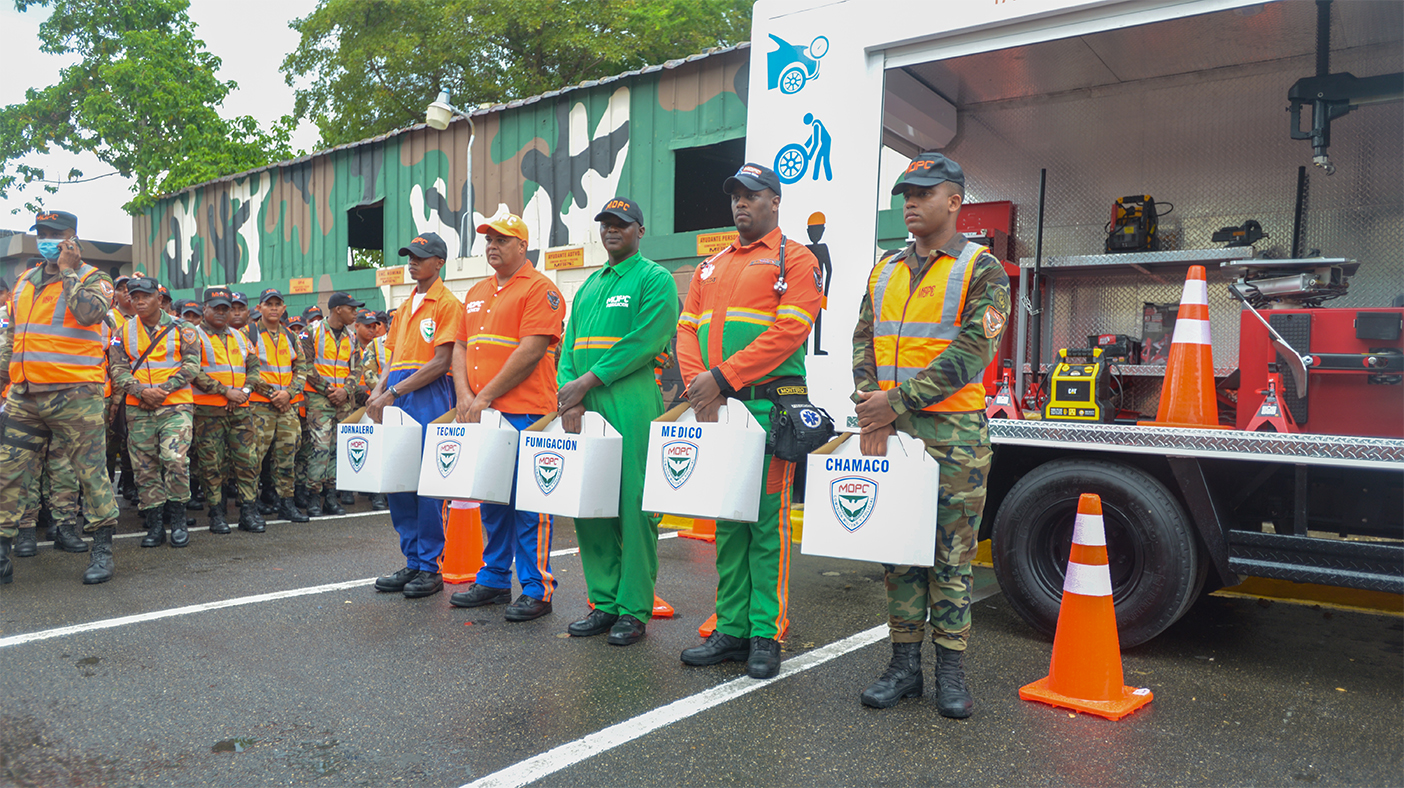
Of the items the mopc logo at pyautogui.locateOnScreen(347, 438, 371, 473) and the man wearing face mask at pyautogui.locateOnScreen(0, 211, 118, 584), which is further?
the man wearing face mask at pyautogui.locateOnScreen(0, 211, 118, 584)

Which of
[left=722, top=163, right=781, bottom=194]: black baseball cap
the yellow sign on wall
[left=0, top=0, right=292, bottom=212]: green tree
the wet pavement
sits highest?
[left=0, top=0, right=292, bottom=212]: green tree

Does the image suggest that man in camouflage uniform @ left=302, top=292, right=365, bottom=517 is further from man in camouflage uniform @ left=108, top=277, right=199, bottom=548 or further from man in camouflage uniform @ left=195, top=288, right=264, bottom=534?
man in camouflage uniform @ left=108, top=277, right=199, bottom=548

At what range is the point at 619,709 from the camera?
330cm

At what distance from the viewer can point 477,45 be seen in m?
21.3

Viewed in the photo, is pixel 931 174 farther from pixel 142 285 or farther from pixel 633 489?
pixel 142 285

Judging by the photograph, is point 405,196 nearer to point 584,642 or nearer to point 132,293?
point 132,293

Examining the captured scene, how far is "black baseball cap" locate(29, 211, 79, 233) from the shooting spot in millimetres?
5215

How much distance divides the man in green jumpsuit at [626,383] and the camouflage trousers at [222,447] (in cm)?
429

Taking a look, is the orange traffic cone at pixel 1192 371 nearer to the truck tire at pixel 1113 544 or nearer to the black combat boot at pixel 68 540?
the truck tire at pixel 1113 544

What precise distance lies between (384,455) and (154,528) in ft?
9.18

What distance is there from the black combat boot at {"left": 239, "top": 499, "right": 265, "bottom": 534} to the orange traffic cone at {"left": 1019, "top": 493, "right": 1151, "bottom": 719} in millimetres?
5862

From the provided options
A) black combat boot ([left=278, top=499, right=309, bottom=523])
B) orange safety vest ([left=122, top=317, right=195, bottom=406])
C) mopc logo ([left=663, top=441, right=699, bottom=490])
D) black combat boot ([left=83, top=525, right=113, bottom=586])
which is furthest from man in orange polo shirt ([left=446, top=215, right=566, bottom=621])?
Answer: black combat boot ([left=278, top=499, right=309, bottom=523])

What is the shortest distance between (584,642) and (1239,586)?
3443 millimetres

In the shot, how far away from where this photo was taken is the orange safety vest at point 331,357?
8594mm
